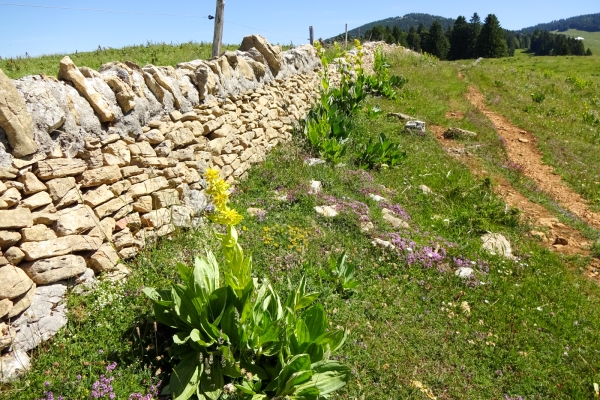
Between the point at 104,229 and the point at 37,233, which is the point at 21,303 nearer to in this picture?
the point at 37,233

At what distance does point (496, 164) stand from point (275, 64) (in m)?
6.94

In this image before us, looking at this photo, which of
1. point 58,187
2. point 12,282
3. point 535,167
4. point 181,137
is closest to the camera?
point 12,282

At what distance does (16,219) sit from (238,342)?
231cm

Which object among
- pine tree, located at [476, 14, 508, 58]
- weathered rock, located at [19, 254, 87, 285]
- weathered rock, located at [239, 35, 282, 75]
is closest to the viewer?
weathered rock, located at [19, 254, 87, 285]

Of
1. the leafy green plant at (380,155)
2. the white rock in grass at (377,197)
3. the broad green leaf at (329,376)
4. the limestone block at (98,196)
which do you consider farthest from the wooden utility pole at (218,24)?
the broad green leaf at (329,376)

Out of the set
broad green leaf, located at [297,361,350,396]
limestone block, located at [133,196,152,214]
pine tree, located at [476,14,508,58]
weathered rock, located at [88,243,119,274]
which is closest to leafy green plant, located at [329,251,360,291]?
broad green leaf, located at [297,361,350,396]

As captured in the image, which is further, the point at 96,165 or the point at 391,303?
the point at 391,303

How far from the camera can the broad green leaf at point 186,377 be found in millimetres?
3451

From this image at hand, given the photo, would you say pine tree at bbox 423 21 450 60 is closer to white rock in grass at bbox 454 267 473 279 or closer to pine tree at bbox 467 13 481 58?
pine tree at bbox 467 13 481 58

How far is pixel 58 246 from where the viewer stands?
405 centimetres

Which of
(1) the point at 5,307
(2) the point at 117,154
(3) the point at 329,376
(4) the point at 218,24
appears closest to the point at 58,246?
(1) the point at 5,307

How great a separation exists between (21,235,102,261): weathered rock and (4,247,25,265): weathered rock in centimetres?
6

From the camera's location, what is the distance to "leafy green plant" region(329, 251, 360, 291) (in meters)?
5.32

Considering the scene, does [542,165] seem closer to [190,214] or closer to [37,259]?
[190,214]
